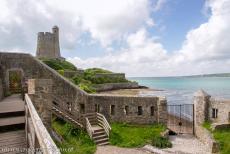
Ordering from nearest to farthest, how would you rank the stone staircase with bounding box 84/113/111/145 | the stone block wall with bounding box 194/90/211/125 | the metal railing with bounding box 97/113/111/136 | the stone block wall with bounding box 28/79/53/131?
the stone block wall with bounding box 28/79/53/131 < the stone staircase with bounding box 84/113/111/145 < the metal railing with bounding box 97/113/111/136 < the stone block wall with bounding box 194/90/211/125

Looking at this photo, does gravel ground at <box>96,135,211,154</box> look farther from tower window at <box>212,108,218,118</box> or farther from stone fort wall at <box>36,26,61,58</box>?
stone fort wall at <box>36,26,61,58</box>

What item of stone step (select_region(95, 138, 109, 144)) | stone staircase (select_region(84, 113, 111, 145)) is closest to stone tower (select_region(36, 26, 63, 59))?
stone staircase (select_region(84, 113, 111, 145))

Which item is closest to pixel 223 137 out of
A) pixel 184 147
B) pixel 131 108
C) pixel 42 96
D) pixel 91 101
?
pixel 184 147

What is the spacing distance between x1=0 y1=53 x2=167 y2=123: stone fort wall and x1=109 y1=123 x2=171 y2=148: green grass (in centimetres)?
65

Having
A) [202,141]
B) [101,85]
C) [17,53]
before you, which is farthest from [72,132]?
[101,85]

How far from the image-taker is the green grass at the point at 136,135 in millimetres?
17266

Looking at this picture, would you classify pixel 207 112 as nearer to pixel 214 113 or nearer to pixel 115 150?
pixel 214 113

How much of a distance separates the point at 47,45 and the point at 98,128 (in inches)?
1578

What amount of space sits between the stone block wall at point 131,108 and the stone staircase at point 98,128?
1.15m

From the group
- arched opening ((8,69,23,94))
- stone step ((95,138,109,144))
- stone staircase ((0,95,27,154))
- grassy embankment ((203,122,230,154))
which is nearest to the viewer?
stone staircase ((0,95,27,154))

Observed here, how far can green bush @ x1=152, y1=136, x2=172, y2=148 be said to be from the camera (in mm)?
17280

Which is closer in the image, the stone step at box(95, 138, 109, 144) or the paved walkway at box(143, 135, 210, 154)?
the paved walkway at box(143, 135, 210, 154)

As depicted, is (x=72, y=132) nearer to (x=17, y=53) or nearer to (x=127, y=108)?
(x=127, y=108)

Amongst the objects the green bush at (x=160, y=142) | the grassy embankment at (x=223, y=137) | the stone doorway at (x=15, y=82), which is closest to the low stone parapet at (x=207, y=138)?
the grassy embankment at (x=223, y=137)
